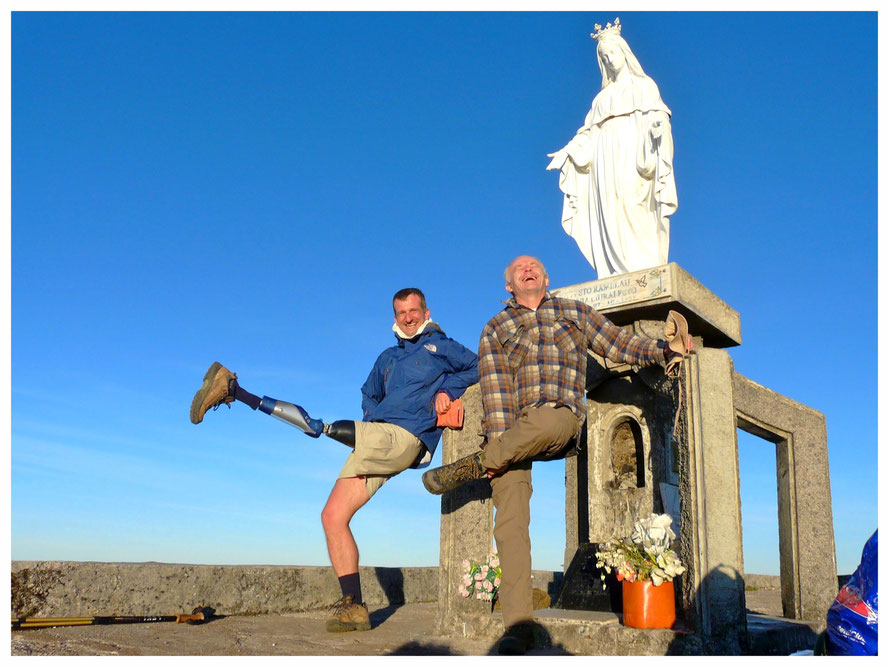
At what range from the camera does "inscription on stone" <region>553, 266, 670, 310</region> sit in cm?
534

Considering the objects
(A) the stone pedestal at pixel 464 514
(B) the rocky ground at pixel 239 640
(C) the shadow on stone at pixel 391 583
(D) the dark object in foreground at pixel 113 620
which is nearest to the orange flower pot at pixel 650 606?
(B) the rocky ground at pixel 239 640

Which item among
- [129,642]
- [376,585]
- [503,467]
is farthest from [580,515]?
[129,642]

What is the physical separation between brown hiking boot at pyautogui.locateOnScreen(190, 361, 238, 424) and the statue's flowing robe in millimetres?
3705

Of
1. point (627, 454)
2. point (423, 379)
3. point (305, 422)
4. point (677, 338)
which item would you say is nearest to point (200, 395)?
point (305, 422)

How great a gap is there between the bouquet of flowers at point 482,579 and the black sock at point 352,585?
678 mm

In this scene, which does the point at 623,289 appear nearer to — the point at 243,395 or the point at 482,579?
the point at 482,579

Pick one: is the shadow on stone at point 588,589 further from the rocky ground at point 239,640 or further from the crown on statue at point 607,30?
the crown on statue at point 607,30

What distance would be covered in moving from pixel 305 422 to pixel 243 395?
0.40 meters

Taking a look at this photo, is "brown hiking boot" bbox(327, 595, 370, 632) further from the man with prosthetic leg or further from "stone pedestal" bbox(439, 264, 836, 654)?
"stone pedestal" bbox(439, 264, 836, 654)

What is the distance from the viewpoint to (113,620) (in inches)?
199

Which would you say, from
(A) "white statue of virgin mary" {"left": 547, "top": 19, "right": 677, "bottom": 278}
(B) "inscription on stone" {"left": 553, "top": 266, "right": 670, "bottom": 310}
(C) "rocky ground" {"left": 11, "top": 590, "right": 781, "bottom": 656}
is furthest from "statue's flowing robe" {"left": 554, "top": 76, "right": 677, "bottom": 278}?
(C) "rocky ground" {"left": 11, "top": 590, "right": 781, "bottom": 656}

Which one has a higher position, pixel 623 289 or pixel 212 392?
pixel 623 289

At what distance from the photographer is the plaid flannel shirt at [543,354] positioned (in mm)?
4402

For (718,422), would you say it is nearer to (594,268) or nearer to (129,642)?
(594,268)
